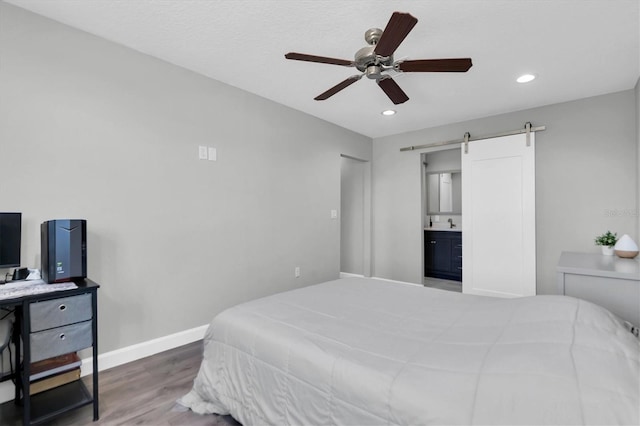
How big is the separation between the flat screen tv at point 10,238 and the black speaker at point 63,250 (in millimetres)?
137

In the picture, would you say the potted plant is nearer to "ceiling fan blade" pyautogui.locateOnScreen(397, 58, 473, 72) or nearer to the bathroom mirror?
"ceiling fan blade" pyautogui.locateOnScreen(397, 58, 473, 72)

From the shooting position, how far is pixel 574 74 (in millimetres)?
2867

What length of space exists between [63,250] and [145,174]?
92 cm

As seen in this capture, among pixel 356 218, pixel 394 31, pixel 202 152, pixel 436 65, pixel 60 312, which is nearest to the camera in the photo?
pixel 394 31

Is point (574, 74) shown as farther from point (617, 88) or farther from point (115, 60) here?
point (115, 60)

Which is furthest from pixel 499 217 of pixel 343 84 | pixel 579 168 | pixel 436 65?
pixel 343 84

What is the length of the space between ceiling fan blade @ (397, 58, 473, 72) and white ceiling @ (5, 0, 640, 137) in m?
0.38

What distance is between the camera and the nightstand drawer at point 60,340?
1588 millimetres

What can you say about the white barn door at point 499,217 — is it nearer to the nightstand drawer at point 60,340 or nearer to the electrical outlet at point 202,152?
the electrical outlet at point 202,152

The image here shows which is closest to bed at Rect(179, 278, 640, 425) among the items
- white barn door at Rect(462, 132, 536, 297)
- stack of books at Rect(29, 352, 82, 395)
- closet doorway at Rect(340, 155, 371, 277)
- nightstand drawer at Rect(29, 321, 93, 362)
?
nightstand drawer at Rect(29, 321, 93, 362)

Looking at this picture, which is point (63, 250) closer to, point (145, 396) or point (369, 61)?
point (145, 396)

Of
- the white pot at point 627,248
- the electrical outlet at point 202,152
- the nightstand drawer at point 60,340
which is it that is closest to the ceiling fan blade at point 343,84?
the electrical outlet at point 202,152

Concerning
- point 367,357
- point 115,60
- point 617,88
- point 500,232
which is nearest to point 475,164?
point 500,232

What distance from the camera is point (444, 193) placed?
5.76 m
